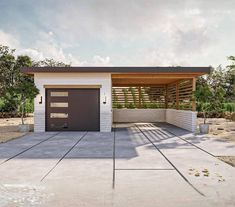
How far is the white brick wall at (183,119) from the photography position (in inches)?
575

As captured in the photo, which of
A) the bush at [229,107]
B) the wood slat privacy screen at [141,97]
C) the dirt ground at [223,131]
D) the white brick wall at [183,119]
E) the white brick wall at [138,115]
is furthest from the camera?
the bush at [229,107]

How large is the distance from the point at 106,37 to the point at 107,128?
7136mm

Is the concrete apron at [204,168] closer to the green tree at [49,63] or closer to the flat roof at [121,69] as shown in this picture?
Answer: the flat roof at [121,69]

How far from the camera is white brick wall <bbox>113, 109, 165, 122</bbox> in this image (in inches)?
868

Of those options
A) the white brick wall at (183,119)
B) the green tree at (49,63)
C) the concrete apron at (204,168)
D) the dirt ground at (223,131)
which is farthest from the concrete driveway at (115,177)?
the green tree at (49,63)

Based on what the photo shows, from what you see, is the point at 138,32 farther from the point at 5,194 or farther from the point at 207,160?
the point at 5,194

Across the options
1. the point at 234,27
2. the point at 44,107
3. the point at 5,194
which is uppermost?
the point at 234,27

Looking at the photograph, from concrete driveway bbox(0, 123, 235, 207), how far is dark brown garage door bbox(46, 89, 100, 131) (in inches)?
225

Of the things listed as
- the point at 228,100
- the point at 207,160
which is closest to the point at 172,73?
the point at 207,160

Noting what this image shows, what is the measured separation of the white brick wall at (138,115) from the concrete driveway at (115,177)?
12735mm

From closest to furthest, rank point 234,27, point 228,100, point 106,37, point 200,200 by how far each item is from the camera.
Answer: point 200,200
point 234,27
point 106,37
point 228,100

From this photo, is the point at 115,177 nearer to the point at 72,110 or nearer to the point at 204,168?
the point at 204,168

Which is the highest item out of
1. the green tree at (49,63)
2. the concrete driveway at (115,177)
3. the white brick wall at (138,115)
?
the green tree at (49,63)

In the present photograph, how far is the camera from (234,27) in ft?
52.7
